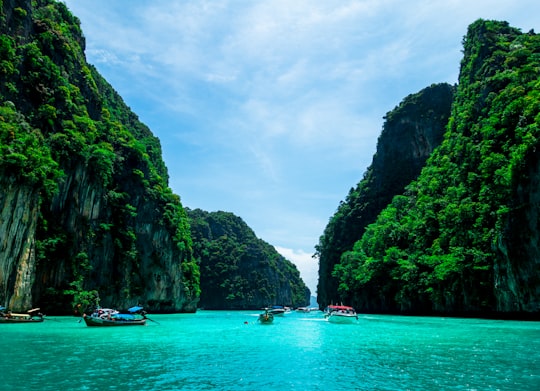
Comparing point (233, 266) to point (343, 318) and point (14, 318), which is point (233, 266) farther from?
point (14, 318)

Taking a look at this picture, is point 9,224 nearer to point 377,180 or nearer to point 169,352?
point 169,352

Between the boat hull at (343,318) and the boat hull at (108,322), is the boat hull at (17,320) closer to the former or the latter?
the boat hull at (108,322)

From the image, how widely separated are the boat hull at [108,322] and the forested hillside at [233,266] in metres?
91.9

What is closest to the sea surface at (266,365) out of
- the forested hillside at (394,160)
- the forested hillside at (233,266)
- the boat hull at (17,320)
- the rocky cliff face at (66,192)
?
the boat hull at (17,320)

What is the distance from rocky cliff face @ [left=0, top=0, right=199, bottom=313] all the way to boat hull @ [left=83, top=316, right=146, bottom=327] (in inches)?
267

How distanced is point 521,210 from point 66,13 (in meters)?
63.2

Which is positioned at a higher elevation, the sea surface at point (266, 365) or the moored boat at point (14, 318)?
the moored boat at point (14, 318)

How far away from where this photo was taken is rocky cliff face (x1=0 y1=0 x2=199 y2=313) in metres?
32.3

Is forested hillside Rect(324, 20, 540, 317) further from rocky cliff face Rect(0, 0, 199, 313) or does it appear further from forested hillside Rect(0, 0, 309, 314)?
rocky cliff face Rect(0, 0, 199, 313)

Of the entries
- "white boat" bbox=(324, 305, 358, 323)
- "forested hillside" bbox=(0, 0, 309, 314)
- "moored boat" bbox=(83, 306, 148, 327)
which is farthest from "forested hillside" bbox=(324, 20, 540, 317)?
"forested hillside" bbox=(0, 0, 309, 314)

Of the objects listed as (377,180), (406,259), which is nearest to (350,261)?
(406,259)

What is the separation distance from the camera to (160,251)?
65375mm

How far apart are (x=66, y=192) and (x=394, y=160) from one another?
2757 inches

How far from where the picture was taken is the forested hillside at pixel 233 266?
125 metres
